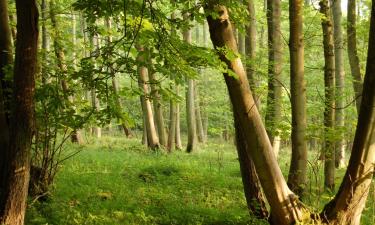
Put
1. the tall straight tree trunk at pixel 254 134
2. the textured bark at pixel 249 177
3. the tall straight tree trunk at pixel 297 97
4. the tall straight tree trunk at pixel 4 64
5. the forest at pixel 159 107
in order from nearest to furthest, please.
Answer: the forest at pixel 159 107 < the tall straight tree trunk at pixel 254 134 < the tall straight tree trunk at pixel 4 64 < the textured bark at pixel 249 177 < the tall straight tree trunk at pixel 297 97

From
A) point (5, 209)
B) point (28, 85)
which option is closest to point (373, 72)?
point (28, 85)

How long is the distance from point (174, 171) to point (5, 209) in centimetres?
560

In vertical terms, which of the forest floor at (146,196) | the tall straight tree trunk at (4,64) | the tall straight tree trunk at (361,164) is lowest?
the forest floor at (146,196)

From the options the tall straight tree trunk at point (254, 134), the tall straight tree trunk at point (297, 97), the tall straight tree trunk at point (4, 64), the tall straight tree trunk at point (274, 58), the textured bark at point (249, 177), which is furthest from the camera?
the tall straight tree trunk at point (274, 58)

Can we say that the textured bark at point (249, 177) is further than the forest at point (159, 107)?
Yes

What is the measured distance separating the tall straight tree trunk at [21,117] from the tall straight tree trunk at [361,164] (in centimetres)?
437

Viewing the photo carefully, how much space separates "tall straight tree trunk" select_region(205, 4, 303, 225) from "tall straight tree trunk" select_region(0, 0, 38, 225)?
251 centimetres

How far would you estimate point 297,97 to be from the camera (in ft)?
24.2

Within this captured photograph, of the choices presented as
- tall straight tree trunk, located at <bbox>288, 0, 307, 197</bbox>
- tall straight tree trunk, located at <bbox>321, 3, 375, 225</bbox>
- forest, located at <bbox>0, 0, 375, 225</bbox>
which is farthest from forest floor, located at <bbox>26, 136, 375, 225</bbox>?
tall straight tree trunk, located at <bbox>321, 3, 375, 225</bbox>

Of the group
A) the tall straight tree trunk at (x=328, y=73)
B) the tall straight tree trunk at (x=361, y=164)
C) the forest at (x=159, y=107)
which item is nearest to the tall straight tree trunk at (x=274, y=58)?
the forest at (x=159, y=107)

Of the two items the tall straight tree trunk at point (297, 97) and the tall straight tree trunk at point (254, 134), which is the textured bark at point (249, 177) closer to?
the tall straight tree trunk at point (297, 97)

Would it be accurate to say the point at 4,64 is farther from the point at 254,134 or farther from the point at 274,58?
the point at 274,58

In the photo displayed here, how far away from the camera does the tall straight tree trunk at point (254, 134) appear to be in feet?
18.7

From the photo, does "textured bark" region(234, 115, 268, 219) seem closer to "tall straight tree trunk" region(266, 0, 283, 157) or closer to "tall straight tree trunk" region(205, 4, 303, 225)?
"tall straight tree trunk" region(205, 4, 303, 225)
